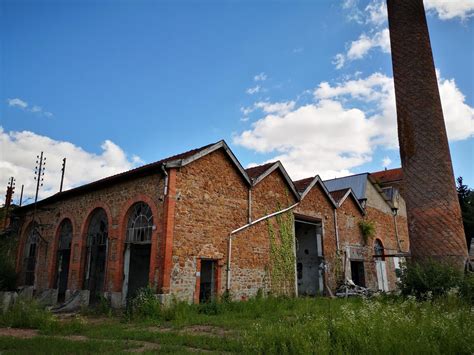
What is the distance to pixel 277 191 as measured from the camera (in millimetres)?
17000

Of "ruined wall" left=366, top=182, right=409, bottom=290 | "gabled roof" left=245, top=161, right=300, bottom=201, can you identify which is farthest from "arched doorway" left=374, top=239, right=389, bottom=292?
"gabled roof" left=245, top=161, right=300, bottom=201

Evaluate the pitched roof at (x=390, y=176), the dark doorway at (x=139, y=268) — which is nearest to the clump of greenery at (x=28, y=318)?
the dark doorway at (x=139, y=268)

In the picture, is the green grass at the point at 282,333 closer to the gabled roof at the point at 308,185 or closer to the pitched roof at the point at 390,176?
the gabled roof at the point at 308,185

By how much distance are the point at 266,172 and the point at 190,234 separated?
543 cm

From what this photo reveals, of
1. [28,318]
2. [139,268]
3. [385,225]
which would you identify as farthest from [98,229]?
[385,225]

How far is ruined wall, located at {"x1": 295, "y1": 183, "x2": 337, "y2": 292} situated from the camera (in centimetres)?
1859

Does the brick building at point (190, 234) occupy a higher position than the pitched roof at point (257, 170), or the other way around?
the pitched roof at point (257, 170)

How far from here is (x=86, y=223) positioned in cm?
1543

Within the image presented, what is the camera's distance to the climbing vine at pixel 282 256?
623 inches

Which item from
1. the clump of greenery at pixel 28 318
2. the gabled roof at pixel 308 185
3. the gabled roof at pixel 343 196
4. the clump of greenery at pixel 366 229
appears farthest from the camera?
the clump of greenery at pixel 366 229

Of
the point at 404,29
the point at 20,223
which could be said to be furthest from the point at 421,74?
the point at 20,223

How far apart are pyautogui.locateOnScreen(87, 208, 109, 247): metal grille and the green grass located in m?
5.10

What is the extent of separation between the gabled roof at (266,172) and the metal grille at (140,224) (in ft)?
16.2

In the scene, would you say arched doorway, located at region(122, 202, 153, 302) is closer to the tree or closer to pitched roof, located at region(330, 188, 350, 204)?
pitched roof, located at region(330, 188, 350, 204)
